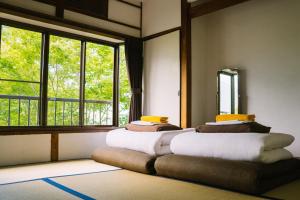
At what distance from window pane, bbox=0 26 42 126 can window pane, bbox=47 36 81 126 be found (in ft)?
0.72

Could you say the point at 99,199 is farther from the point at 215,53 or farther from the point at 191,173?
the point at 215,53

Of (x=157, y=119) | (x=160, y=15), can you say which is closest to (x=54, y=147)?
(x=157, y=119)

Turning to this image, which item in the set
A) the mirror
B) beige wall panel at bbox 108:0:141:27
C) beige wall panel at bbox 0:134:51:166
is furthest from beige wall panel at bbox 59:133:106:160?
the mirror

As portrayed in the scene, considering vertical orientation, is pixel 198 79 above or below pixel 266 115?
above

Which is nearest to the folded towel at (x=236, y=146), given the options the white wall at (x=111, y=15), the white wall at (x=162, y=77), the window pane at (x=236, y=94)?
the white wall at (x=162, y=77)

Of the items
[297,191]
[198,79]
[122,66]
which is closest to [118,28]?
[122,66]

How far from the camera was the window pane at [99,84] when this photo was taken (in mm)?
4727

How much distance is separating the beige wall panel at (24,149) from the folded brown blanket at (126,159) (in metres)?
0.71

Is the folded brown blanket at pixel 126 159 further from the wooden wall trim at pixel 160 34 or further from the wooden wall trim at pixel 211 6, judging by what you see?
the wooden wall trim at pixel 211 6

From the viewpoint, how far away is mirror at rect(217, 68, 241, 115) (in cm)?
470

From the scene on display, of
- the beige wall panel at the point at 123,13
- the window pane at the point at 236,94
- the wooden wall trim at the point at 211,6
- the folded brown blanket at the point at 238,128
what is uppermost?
the beige wall panel at the point at 123,13

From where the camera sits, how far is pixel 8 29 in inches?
154

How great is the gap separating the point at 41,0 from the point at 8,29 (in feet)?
2.03

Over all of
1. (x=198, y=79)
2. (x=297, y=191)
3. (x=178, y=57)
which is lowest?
(x=297, y=191)
